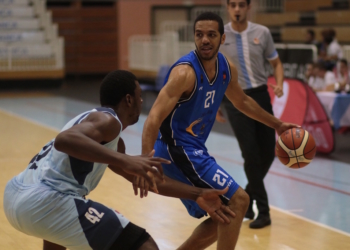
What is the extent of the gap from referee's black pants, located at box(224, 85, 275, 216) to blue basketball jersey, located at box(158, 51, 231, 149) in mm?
1395

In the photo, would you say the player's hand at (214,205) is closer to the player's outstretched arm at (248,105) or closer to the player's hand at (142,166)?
the player's hand at (142,166)

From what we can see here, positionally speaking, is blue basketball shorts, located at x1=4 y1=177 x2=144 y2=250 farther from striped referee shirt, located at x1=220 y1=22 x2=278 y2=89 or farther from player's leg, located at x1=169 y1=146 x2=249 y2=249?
striped referee shirt, located at x1=220 y1=22 x2=278 y2=89

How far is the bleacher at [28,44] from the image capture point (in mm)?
18188

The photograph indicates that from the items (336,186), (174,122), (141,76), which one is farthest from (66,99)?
(174,122)

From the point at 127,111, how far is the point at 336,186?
4.17 metres

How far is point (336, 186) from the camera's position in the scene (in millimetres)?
6742

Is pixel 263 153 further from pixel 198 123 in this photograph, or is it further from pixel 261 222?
pixel 198 123

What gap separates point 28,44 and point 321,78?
10785mm

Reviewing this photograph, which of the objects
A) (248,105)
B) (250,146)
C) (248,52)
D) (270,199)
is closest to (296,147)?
(248,105)

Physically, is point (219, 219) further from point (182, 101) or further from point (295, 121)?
point (295, 121)

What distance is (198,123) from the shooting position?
3.88 metres

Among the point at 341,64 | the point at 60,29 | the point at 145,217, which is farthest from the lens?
the point at 60,29

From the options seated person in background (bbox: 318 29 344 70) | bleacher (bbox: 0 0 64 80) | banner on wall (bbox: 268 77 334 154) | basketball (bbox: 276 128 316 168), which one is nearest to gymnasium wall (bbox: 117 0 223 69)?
bleacher (bbox: 0 0 64 80)

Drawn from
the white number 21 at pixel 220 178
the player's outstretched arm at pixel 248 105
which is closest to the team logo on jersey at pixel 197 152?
the white number 21 at pixel 220 178
